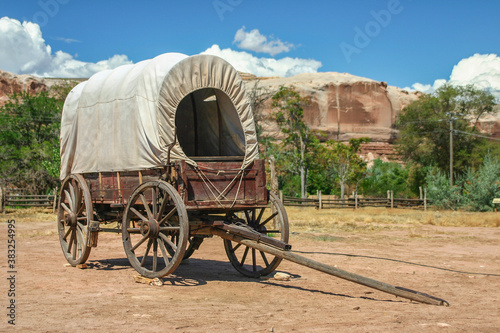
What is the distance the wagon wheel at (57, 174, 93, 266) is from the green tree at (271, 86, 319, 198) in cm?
3314

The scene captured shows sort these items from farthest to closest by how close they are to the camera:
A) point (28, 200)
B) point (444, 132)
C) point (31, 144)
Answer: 1. point (444, 132)
2. point (31, 144)
3. point (28, 200)

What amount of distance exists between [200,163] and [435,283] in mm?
4064

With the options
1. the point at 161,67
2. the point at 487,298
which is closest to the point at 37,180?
the point at 161,67

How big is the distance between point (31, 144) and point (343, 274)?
32.8 meters

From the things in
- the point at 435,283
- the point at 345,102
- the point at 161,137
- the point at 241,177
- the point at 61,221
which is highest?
the point at 345,102

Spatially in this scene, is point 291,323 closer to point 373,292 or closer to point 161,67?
point 373,292

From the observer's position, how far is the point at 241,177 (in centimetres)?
734

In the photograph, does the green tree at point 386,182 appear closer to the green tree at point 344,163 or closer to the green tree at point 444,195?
the green tree at point 344,163

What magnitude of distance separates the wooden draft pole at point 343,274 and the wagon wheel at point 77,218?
2.30 m

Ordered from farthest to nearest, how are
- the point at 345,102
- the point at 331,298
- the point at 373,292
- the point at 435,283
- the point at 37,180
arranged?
the point at 345,102 < the point at 37,180 < the point at 435,283 < the point at 373,292 < the point at 331,298

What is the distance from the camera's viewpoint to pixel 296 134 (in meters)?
43.0

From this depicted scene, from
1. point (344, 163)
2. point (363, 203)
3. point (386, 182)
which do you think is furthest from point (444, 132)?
point (363, 203)

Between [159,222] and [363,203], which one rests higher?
[159,222]

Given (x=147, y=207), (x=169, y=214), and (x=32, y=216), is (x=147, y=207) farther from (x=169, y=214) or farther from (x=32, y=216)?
(x=32, y=216)
